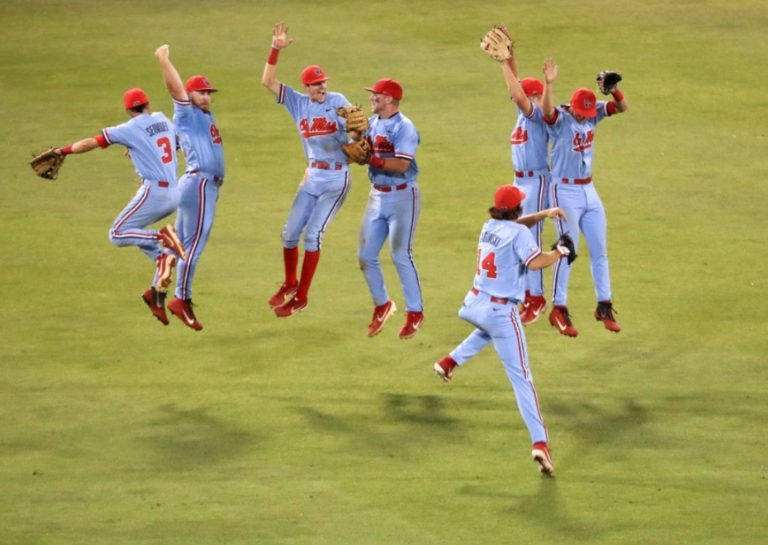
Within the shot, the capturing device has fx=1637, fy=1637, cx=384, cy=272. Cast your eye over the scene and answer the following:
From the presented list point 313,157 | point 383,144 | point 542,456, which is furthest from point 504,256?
point 313,157

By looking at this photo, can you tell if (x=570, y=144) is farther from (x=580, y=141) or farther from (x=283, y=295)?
(x=283, y=295)

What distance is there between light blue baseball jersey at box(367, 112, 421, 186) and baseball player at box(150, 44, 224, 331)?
153 cm

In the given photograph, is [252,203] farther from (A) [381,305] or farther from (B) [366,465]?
(B) [366,465]

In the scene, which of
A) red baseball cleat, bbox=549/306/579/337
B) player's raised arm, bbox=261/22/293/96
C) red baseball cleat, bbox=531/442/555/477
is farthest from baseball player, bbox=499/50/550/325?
red baseball cleat, bbox=531/442/555/477

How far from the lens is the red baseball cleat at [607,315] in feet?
53.2

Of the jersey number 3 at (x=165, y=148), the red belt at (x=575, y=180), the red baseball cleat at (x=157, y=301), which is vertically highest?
the jersey number 3 at (x=165, y=148)

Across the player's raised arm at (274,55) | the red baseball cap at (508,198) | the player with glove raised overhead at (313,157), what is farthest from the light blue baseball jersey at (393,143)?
the red baseball cap at (508,198)

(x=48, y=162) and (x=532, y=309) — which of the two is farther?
(x=532, y=309)

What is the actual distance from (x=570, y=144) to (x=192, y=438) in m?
4.62

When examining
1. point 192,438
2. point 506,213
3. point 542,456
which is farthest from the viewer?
point 192,438

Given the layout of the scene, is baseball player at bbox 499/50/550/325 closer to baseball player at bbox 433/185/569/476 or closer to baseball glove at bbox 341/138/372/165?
baseball glove at bbox 341/138/372/165

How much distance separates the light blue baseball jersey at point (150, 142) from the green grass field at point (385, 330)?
2.13 meters

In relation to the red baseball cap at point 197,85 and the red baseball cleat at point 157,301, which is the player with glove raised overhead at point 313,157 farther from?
the red baseball cleat at point 157,301

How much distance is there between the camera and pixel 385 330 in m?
17.9
